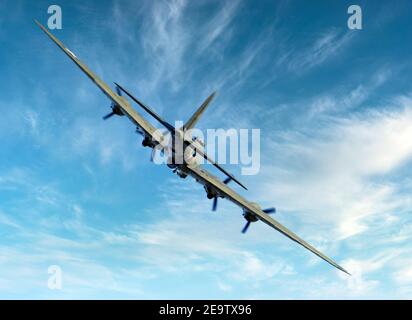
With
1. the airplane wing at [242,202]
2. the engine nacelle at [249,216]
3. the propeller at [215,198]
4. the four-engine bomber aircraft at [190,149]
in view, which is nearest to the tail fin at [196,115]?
the four-engine bomber aircraft at [190,149]

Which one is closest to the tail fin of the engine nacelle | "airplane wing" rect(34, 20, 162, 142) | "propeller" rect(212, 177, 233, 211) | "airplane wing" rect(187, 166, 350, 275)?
"airplane wing" rect(34, 20, 162, 142)

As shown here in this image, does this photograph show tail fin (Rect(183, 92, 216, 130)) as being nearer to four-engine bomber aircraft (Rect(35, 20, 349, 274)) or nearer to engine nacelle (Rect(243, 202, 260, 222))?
four-engine bomber aircraft (Rect(35, 20, 349, 274))

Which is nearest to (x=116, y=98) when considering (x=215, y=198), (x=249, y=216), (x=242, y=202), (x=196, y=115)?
(x=196, y=115)

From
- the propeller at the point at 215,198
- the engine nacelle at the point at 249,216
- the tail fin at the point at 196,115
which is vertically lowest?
the engine nacelle at the point at 249,216

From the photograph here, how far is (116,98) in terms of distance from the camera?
44406 millimetres

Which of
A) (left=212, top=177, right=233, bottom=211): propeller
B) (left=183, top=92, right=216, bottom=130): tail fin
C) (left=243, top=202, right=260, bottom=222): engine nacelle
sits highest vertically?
(left=183, top=92, right=216, bottom=130): tail fin

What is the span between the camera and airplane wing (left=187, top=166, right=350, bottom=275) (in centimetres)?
4481

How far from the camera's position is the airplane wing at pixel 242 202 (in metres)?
44.8

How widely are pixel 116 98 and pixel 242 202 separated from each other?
1927 centimetres

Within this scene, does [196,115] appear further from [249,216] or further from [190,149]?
[249,216]

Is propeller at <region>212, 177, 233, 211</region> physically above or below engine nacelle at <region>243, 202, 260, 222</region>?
above

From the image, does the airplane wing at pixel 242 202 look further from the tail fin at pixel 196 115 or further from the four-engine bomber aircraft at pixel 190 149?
the tail fin at pixel 196 115

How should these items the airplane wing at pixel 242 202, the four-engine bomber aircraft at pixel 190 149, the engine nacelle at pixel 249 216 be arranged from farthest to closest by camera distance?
the engine nacelle at pixel 249 216 → the airplane wing at pixel 242 202 → the four-engine bomber aircraft at pixel 190 149
